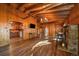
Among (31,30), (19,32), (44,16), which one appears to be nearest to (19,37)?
(19,32)

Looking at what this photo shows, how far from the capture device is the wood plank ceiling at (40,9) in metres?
2.51

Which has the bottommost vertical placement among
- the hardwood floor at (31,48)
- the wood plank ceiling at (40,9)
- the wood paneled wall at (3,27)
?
the hardwood floor at (31,48)

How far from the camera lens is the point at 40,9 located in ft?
8.41

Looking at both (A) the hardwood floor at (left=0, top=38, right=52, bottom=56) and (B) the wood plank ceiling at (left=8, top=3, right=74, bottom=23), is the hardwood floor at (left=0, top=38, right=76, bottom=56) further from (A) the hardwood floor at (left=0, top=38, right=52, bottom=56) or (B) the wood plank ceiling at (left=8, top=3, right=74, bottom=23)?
(B) the wood plank ceiling at (left=8, top=3, right=74, bottom=23)

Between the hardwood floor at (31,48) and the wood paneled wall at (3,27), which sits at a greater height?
the wood paneled wall at (3,27)

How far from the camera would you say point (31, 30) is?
262cm

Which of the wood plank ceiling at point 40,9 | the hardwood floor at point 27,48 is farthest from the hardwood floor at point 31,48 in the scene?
the wood plank ceiling at point 40,9

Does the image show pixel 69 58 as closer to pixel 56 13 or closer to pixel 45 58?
pixel 45 58

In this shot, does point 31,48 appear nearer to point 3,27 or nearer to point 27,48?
point 27,48

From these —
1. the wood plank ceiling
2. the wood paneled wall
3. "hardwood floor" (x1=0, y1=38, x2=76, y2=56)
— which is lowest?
"hardwood floor" (x1=0, y1=38, x2=76, y2=56)

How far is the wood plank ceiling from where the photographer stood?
2.51 meters

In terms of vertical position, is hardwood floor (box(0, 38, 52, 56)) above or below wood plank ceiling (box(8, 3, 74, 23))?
below

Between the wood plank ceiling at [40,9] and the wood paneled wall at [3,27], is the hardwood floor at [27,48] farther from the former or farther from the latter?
the wood plank ceiling at [40,9]

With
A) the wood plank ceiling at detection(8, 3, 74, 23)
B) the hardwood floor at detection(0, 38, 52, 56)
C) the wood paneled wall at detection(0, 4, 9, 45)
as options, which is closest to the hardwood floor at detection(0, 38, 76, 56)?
the hardwood floor at detection(0, 38, 52, 56)
